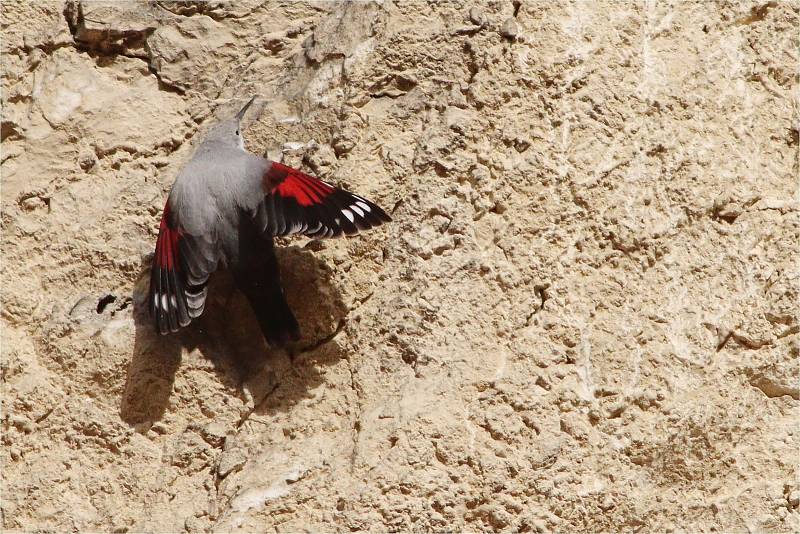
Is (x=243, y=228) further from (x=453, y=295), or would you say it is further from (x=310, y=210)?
(x=453, y=295)

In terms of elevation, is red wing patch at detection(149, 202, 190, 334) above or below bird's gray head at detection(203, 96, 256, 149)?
below

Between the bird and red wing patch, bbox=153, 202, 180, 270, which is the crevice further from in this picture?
red wing patch, bbox=153, 202, 180, 270

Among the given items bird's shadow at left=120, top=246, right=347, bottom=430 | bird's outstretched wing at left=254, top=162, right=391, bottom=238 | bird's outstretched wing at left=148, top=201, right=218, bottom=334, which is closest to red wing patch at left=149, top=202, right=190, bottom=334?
bird's outstretched wing at left=148, top=201, right=218, bottom=334

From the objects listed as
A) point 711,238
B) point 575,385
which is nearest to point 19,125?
point 575,385

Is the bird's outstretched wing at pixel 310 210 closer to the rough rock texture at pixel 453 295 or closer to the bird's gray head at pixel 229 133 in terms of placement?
the rough rock texture at pixel 453 295

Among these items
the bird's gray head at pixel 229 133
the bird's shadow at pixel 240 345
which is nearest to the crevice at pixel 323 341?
the bird's shadow at pixel 240 345

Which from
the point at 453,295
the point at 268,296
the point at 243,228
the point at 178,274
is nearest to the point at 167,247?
the point at 178,274
